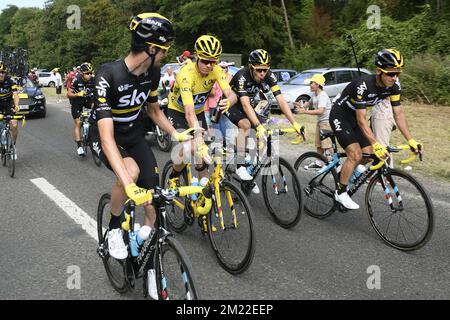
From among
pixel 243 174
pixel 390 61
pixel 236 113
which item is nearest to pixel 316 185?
pixel 243 174

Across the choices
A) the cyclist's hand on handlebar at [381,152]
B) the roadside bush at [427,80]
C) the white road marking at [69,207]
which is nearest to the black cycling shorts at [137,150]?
the white road marking at [69,207]

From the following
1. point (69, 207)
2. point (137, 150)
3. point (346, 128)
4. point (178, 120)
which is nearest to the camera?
point (137, 150)

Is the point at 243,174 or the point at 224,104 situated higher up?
the point at 224,104

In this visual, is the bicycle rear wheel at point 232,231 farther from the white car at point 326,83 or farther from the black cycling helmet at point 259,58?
the white car at point 326,83

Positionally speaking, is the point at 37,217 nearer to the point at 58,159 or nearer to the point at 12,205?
the point at 12,205

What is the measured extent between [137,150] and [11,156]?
5447 millimetres

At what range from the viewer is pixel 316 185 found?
5.70m

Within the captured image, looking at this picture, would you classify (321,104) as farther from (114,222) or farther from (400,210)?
(114,222)

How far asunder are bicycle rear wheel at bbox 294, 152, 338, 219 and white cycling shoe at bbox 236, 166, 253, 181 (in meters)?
0.64

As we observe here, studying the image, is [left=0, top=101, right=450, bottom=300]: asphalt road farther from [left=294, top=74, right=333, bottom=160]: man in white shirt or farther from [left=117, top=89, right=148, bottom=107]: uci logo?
[left=294, top=74, right=333, bottom=160]: man in white shirt

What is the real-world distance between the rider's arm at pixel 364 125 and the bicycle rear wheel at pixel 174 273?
283cm

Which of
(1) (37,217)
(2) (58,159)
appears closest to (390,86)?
(1) (37,217)

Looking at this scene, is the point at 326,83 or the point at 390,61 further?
the point at 326,83

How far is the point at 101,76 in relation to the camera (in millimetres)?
3334
